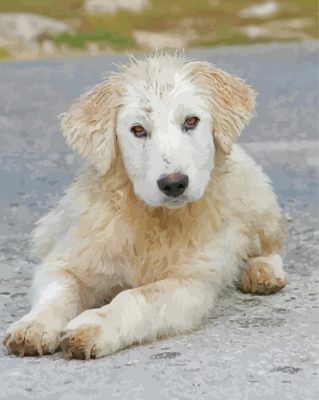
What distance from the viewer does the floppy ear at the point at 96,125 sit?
5.79 metres

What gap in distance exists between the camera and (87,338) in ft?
17.0

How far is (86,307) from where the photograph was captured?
585 centimetres

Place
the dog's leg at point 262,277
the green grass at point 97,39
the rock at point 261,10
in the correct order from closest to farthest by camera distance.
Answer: the dog's leg at point 262,277
the green grass at point 97,39
the rock at point 261,10

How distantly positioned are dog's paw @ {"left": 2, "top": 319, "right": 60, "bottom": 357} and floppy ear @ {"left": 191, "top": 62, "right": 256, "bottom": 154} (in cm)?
127

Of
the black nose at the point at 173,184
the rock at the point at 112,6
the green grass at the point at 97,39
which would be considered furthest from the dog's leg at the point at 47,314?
the rock at the point at 112,6

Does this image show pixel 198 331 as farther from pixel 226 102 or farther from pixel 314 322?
pixel 226 102

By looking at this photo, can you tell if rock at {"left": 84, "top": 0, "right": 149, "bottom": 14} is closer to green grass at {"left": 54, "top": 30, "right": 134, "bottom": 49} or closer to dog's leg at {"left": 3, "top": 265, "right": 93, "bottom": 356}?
green grass at {"left": 54, "top": 30, "right": 134, "bottom": 49}

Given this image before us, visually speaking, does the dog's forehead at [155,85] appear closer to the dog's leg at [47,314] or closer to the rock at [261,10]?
the dog's leg at [47,314]

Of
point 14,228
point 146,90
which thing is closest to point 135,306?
point 146,90

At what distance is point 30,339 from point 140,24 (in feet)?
39.8

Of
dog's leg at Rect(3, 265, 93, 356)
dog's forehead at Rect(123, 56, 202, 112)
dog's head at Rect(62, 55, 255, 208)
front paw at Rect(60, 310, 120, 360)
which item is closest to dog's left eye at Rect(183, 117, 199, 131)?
dog's head at Rect(62, 55, 255, 208)

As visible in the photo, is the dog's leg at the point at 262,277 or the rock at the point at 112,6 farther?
the rock at the point at 112,6

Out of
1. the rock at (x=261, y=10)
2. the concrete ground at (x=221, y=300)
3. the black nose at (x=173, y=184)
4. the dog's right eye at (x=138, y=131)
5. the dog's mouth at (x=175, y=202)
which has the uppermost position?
the rock at (x=261, y=10)

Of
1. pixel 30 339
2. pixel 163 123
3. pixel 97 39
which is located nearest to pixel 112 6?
pixel 97 39
